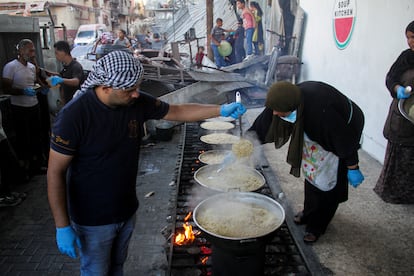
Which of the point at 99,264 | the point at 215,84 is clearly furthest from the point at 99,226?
the point at 215,84

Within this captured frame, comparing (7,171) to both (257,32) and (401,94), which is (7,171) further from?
(257,32)

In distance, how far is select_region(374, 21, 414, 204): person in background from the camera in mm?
3912

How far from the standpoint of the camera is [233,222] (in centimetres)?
284

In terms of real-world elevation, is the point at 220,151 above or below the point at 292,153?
below

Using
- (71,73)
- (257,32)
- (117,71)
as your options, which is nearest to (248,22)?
Result: (257,32)

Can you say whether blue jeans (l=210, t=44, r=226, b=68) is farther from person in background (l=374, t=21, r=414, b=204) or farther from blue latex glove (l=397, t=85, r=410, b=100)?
blue latex glove (l=397, t=85, r=410, b=100)

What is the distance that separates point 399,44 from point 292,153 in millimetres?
3379

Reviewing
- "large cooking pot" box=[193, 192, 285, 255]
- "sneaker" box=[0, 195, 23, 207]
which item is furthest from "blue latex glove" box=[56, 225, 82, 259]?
"sneaker" box=[0, 195, 23, 207]

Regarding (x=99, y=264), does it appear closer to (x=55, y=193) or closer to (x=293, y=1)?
(x=55, y=193)

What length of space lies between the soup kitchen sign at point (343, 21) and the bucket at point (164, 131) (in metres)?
4.62

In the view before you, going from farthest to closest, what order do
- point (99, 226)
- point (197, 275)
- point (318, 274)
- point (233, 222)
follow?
point (318, 274), point (197, 275), point (233, 222), point (99, 226)

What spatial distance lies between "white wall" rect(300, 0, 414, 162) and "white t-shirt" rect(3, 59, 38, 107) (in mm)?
6173

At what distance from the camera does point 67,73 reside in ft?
19.5

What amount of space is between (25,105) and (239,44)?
420 inches
